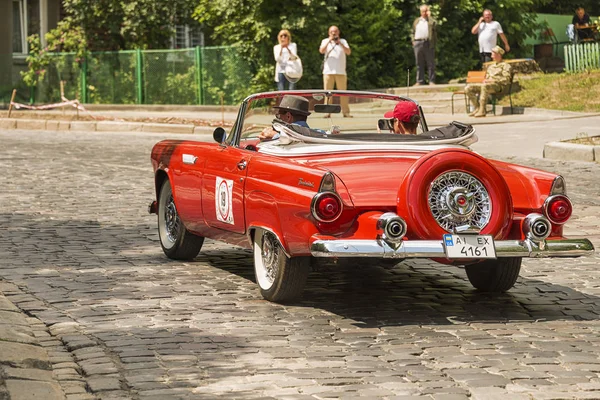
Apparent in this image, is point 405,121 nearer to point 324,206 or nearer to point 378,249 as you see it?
point 324,206

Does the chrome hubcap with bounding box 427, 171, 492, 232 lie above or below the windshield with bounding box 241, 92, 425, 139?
below

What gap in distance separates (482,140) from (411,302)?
1335cm

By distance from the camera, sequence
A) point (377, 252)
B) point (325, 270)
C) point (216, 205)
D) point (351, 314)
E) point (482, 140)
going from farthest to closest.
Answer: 1. point (482, 140)
2. point (325, 270)
3. point (216, 205)
4. point (351, 314)
5. point (377, 252)

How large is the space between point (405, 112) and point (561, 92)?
755 inches

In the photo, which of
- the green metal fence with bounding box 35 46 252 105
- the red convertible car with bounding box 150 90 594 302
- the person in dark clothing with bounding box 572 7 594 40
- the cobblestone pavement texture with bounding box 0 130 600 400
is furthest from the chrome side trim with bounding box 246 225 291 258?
the person in dark clothing with bounding box 572 7 594 40

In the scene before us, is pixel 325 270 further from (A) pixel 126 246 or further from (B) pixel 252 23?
(B) pixel 252 23

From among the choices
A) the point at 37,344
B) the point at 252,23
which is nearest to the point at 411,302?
the point at 37,344

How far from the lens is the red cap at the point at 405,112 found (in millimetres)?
9164

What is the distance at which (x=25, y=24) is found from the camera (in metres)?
42.0

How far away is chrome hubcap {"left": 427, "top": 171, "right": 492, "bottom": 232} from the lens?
24.6 feet

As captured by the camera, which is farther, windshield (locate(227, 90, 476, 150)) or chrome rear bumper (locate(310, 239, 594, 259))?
windshield (locate(227, 90, 476, 150))

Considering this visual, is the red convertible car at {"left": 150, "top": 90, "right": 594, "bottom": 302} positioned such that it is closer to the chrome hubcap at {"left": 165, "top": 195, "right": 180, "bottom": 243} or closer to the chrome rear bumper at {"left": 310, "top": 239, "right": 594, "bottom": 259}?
the chrome rear bumper at {"left": 310, "top": 239, "right": 594, "bottom": 259}

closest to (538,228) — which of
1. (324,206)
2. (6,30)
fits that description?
(324,206)

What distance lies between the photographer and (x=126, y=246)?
1095 centimetres
